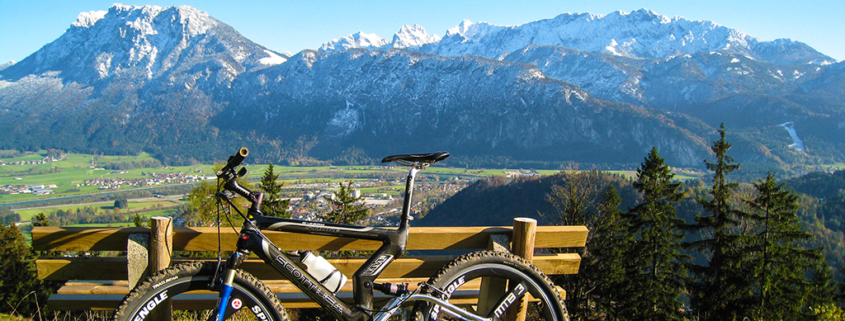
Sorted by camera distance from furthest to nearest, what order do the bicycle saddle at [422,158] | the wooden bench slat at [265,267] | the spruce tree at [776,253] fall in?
the spruce tree at [776,253]
the wooden bench slat at [265,267]
the bicycle saddle at [422,158]

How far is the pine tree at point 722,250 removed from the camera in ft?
71.8

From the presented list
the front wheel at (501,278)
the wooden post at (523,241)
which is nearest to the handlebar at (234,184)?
the front wheel at (501,278)

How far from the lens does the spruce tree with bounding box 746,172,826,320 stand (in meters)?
21.6

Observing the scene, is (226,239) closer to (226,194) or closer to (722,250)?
(226,194)

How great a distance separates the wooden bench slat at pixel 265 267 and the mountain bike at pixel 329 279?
1.37ft

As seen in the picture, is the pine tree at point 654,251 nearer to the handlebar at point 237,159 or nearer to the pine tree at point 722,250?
the pine tree at point 722,250

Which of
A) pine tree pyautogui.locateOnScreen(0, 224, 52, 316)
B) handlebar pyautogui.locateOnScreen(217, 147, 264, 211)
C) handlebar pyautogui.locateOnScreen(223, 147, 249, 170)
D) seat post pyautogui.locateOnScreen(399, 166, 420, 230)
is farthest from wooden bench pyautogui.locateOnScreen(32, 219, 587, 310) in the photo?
pine tree pyautogui.locateOnScreen(0, 224, 52, 316)

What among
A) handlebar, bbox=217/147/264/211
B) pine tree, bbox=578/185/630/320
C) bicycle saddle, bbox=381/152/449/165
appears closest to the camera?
handlebar, bbox=217/147/264/211

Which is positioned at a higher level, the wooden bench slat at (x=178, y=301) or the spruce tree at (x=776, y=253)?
the wooden bench slat at (x=178, y=301)

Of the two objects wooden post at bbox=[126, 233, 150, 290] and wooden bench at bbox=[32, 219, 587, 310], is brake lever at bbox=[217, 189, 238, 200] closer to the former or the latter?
wooden bench at bbox=[32, 219, 587, 310]

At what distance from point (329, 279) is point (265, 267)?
0.81m

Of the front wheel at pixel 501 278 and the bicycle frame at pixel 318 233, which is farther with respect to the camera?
the front wheel at pixel 501 278

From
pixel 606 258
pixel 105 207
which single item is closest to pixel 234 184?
pixel 606 258

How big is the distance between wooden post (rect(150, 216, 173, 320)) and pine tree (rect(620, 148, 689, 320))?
2338 centimetres
